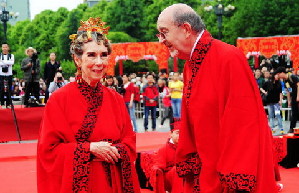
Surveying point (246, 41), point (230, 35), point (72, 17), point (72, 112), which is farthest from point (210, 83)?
point (72, 17)

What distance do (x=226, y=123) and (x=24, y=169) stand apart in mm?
7115

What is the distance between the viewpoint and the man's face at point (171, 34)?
3.21 meters

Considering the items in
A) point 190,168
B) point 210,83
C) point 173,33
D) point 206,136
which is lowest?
point 190,168

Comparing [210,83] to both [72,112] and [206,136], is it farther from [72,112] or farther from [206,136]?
[72,112]

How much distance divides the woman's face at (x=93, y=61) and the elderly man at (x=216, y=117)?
0.74m

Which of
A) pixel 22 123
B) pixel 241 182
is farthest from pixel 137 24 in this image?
pixel 241 182

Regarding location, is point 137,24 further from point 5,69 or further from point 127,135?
point 127,135

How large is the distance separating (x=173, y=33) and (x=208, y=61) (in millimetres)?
270

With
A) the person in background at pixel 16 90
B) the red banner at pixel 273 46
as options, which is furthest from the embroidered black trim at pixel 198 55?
the person in background at pixel 16 90

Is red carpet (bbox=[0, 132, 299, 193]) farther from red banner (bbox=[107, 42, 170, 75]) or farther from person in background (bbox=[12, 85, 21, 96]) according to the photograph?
red banner (bbox=[107, 42, 170, 75])

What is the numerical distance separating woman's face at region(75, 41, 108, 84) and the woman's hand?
1.59 feet

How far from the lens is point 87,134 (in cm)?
387

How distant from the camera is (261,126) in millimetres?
3002

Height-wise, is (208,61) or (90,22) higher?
(90,22)
